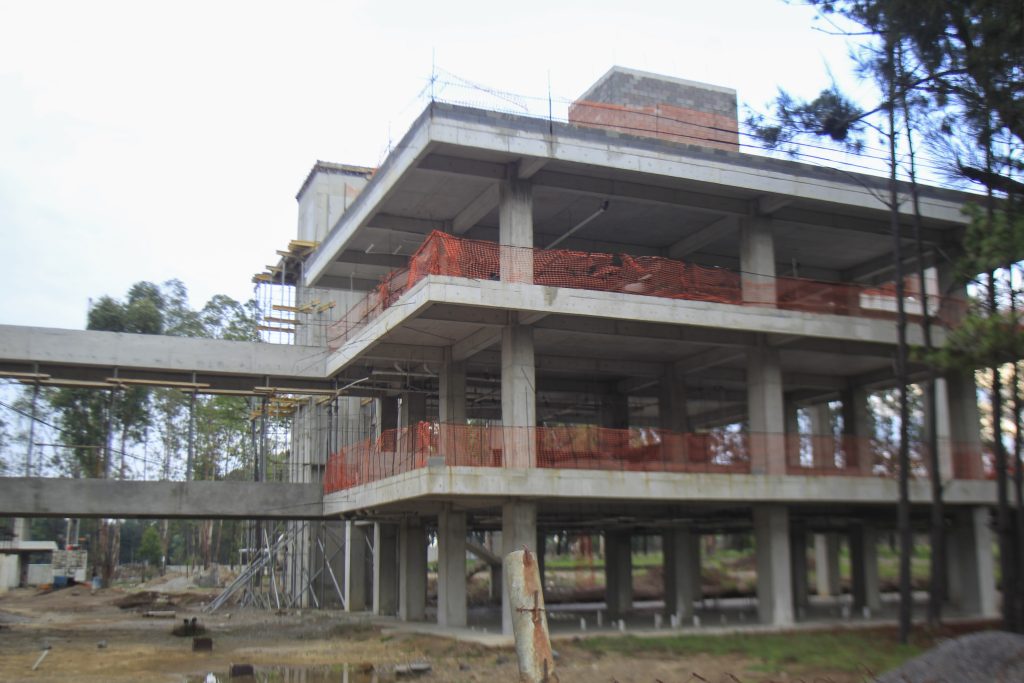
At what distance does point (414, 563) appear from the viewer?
29.0 meters

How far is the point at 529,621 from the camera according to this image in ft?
36.4

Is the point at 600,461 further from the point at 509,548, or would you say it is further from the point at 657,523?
the point at 657,523

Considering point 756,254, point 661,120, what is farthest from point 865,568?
point 661,120

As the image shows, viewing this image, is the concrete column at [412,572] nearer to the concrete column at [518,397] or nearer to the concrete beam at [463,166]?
the concrete column at [518,397]

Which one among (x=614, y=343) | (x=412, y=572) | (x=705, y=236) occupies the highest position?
(x=705, y=236)

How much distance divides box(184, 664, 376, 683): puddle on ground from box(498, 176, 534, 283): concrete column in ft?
29.2

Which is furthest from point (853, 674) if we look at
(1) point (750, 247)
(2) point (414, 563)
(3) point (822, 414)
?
(3) point (822, 414)

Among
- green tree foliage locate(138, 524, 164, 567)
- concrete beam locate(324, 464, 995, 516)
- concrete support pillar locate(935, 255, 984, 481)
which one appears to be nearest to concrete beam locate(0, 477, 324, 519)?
concrete beam locate(324, 464, 995, 516)

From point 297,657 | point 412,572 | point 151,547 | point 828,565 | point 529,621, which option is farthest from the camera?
point 151,547

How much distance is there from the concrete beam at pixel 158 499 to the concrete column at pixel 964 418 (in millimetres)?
18358

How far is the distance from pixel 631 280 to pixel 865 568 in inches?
572

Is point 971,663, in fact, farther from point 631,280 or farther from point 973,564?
point 973,564

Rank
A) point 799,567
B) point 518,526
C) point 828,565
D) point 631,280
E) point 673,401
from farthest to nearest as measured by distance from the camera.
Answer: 1. point 828,565
2. point 799,567
3. point 673,401
4. point 631,280
5. point 518,526

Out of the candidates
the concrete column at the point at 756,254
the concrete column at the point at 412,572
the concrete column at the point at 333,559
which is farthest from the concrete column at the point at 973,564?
the concrete column at the point at 333,559
